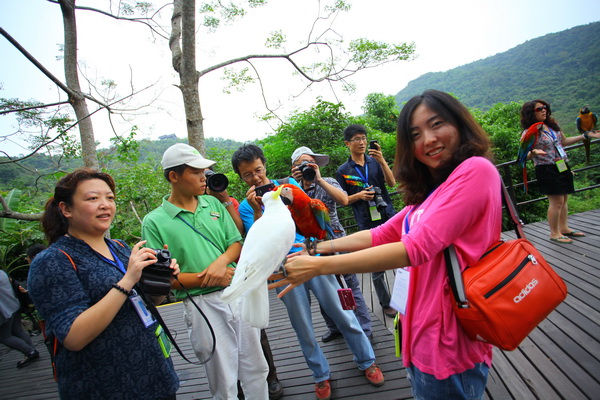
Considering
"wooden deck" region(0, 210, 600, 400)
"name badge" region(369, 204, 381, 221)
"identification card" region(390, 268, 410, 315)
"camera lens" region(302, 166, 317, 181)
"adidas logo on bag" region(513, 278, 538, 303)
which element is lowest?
"wooden deck" region(0, 210, 600, 400)

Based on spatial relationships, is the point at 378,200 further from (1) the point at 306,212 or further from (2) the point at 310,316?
(2) the point at 310,316

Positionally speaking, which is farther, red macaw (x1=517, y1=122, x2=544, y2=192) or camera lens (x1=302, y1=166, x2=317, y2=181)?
red macaw (x1=517, y1=122, x2=544, y2=192)

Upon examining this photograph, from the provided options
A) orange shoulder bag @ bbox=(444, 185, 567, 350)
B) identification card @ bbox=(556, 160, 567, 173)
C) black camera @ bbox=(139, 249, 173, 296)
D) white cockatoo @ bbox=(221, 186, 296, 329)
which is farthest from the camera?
identification card @ bbox=(556, 160, 567, 173)

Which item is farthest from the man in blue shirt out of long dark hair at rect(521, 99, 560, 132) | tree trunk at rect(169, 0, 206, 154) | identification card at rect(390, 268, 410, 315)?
long dark hair at rect(521, 99, 560, 132)

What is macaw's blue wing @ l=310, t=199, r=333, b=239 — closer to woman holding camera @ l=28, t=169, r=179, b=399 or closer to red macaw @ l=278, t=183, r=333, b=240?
red macaw @ l=278, t=183, r=333, b=240

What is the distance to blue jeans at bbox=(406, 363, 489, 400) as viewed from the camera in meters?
1.05

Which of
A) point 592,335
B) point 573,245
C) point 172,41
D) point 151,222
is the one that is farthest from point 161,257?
point 573,245

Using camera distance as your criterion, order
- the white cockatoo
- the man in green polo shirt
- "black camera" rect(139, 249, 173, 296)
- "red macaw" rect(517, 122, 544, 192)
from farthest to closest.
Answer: "red macaw" rect(517, 122, 544, 192), the man in green polo shirt, "black camera" rect(139, 249, 173, 296), the white cockatoo

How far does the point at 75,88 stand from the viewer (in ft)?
15.4

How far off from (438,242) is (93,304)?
1.60m

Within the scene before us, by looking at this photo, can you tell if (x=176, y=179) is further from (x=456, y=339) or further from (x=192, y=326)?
(x=456, y=339)

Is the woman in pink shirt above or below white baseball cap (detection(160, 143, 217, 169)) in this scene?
below

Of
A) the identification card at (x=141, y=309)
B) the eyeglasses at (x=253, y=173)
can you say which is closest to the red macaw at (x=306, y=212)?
the eyeglasses at (x=253, y=173)

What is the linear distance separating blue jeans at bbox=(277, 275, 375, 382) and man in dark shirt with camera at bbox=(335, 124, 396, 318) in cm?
93
